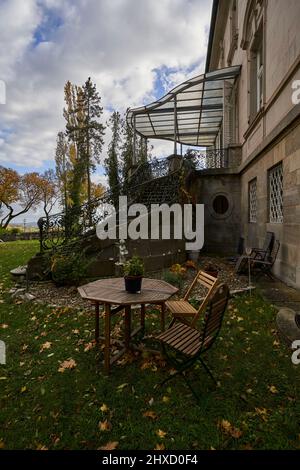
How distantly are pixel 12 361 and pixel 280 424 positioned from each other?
309 centimetres

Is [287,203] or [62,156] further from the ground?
[62,156]

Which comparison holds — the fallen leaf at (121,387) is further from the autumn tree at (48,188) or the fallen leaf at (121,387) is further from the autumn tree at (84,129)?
the autumn tree at (48,188)

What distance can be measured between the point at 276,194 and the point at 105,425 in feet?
20.8

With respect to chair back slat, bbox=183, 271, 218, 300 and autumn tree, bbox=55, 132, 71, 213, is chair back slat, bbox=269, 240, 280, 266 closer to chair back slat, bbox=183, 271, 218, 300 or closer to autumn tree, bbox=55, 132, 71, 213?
chair back slat, bbox=183, 271, 218, 300

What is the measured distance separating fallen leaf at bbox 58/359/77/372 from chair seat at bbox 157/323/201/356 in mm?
1174

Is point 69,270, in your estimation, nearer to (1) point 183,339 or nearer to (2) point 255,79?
(1) point 183,339

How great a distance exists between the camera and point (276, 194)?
6629 millimetres

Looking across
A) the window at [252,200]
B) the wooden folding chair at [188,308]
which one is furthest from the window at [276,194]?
the wooden folding chair at [188,308]

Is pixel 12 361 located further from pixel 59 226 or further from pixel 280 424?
pixel 59 226

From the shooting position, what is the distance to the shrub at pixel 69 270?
5.93 m

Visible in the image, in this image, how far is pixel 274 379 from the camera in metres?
2.72

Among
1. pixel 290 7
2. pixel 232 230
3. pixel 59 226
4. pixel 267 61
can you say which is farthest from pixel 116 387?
pixel 232 230

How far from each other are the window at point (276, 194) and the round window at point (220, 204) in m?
3.63

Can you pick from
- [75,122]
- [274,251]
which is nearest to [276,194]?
[274,251]
